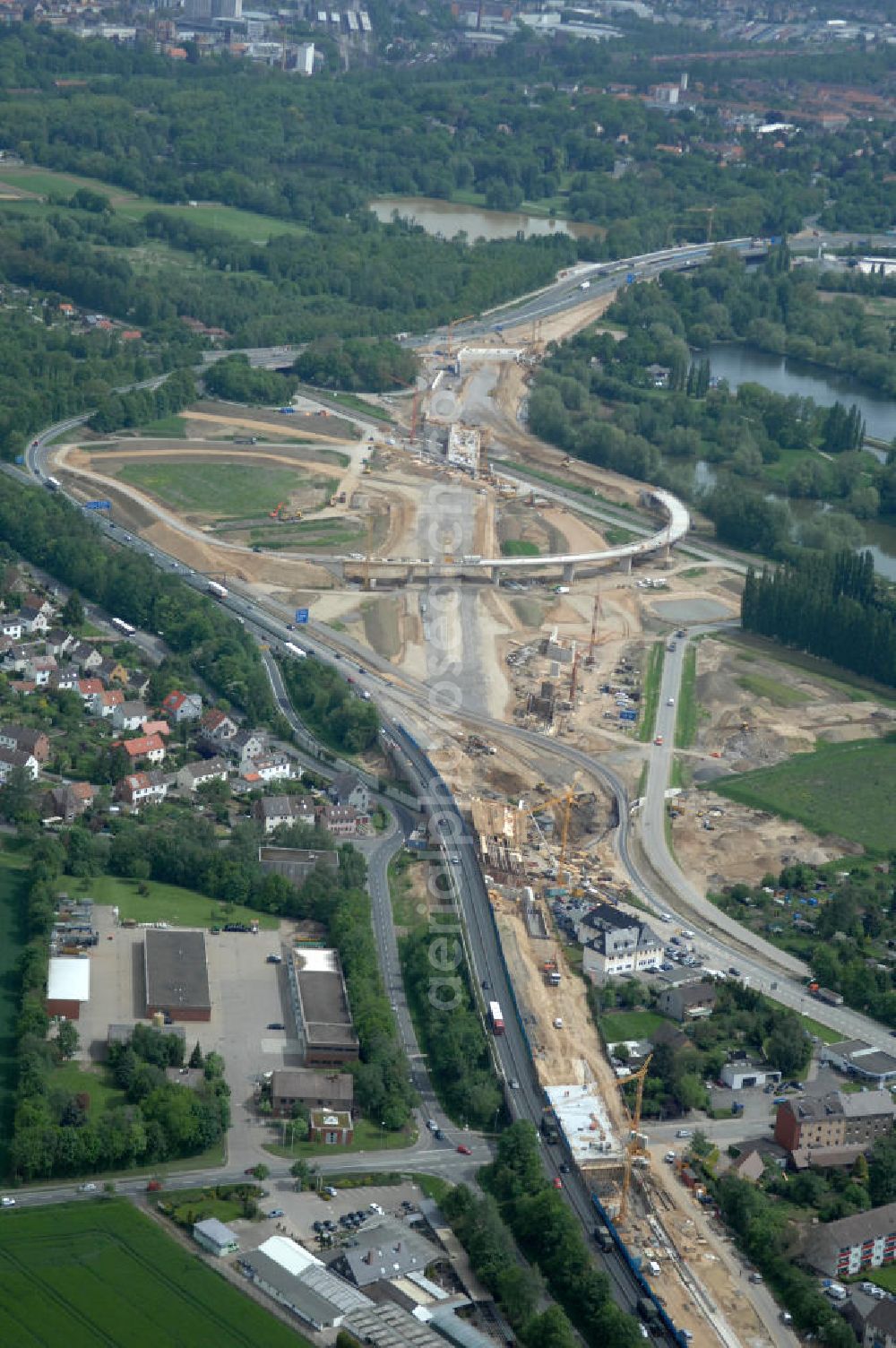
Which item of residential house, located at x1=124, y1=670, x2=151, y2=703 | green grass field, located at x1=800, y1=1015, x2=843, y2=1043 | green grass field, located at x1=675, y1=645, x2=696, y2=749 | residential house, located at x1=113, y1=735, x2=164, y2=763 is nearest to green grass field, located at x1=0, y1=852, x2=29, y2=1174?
residential house, located at x1=113, y1=735, x2=164, y2=763

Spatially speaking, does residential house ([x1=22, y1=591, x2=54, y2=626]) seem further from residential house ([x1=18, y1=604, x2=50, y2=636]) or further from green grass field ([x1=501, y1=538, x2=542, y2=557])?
green grass field ([x1=501, y1=538, x2=542, y2=557])

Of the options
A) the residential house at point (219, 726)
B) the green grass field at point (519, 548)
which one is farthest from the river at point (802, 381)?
the residential house at point (219, 726)

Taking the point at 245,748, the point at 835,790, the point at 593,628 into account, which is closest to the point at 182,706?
the point at 245,748

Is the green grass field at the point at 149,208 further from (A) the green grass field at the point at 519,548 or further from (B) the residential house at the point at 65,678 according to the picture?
(B) the residential house at the point at 65,678

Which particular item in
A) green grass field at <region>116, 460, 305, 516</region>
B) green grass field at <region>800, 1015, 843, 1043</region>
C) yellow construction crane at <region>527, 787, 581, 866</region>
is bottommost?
green grass field at <region>800, 1015, 843, 1043</region>

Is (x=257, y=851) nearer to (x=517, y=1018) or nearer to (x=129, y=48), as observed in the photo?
(x=517, y=1018)
